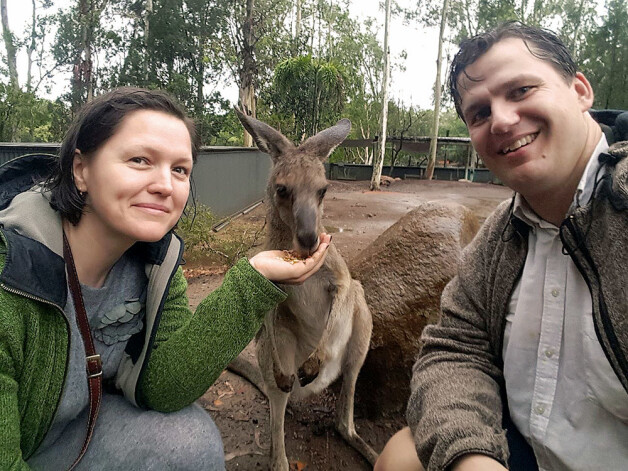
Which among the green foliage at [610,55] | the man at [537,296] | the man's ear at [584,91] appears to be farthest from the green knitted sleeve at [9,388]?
the green foliage at [610,55]

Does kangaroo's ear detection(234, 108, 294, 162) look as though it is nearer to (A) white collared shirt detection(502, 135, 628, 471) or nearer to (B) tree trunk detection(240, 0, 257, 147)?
(A) white collared shirt detection(502, 135, 628, 471)

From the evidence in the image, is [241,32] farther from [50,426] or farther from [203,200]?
[50,426]

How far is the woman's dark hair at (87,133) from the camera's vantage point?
1.23 metres

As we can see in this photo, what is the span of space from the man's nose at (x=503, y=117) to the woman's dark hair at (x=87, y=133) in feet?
3.13

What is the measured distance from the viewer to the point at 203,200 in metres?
6.70

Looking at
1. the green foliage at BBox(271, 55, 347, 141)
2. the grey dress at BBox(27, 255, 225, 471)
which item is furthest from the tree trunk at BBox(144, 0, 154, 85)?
the grey dress at BBox(27, 255, 225, 471)

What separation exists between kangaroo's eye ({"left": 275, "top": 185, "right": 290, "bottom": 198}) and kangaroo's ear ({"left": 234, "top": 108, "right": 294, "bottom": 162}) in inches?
15.1

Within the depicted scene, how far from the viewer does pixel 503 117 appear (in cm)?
114

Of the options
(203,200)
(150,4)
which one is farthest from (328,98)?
(150,4)

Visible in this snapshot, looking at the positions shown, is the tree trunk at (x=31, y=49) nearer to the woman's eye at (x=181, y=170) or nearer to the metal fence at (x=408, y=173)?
the metal fence at (x=408, y=173)

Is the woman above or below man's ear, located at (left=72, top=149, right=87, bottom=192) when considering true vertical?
below

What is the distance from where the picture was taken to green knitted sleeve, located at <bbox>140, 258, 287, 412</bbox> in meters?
1.30

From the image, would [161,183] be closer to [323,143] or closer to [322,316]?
[323,143]

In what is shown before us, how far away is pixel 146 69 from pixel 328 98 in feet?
29.0
